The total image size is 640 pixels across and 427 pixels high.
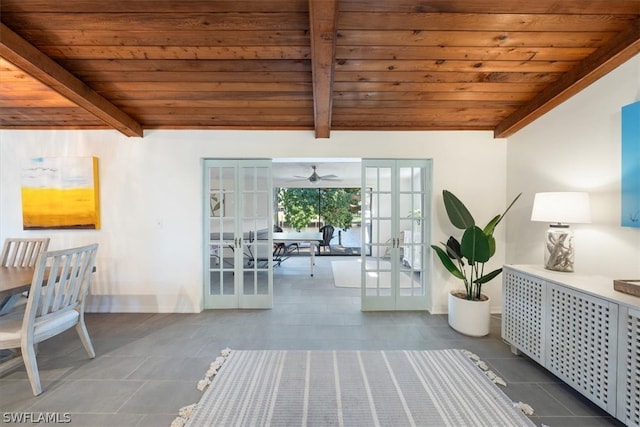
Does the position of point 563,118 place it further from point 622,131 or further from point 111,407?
point 111,407

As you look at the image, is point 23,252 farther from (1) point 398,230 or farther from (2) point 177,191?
(1) point 398,230

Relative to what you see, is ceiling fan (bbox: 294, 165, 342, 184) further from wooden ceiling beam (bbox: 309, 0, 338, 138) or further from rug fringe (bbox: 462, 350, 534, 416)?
rug fringe (bbox: 462, 350, 534, 416)

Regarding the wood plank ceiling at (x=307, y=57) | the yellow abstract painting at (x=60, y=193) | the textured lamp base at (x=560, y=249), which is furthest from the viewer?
the yellow abstract painting at (x=60, y=193)

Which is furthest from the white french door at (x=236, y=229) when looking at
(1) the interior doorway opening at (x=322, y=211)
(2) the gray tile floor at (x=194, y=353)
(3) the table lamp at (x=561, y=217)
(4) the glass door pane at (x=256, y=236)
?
(1) the interior doorway opening at (x=322, y=211)

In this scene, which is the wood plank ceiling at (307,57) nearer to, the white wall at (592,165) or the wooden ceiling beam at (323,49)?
Result: the wooden ceiling beam at (323,49)

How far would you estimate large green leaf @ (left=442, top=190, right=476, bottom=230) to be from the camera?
9.43ft

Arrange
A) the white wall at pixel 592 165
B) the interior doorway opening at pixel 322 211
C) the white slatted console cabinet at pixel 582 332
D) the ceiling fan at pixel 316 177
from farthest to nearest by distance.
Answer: the interior doorway opening at pixel 322 211 < the ceiling fan at pixel 316 177 < the white wall at pixel 592 165 < the white slatted console cabinet at pixel 582 332

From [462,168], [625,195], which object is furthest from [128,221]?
[625,195]

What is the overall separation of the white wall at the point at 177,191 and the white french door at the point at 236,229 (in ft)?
0.49

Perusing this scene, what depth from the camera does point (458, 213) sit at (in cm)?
292

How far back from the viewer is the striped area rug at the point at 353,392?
1690 mm

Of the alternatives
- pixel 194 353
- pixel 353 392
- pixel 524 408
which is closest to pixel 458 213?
pixel 524 408

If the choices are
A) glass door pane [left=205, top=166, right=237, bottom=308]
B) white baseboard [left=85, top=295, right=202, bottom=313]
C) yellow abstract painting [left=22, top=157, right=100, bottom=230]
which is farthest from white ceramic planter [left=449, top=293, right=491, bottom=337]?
yellow abstract painting [left=22, top=157, right=100, bottom=230]

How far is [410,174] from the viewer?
347cm
